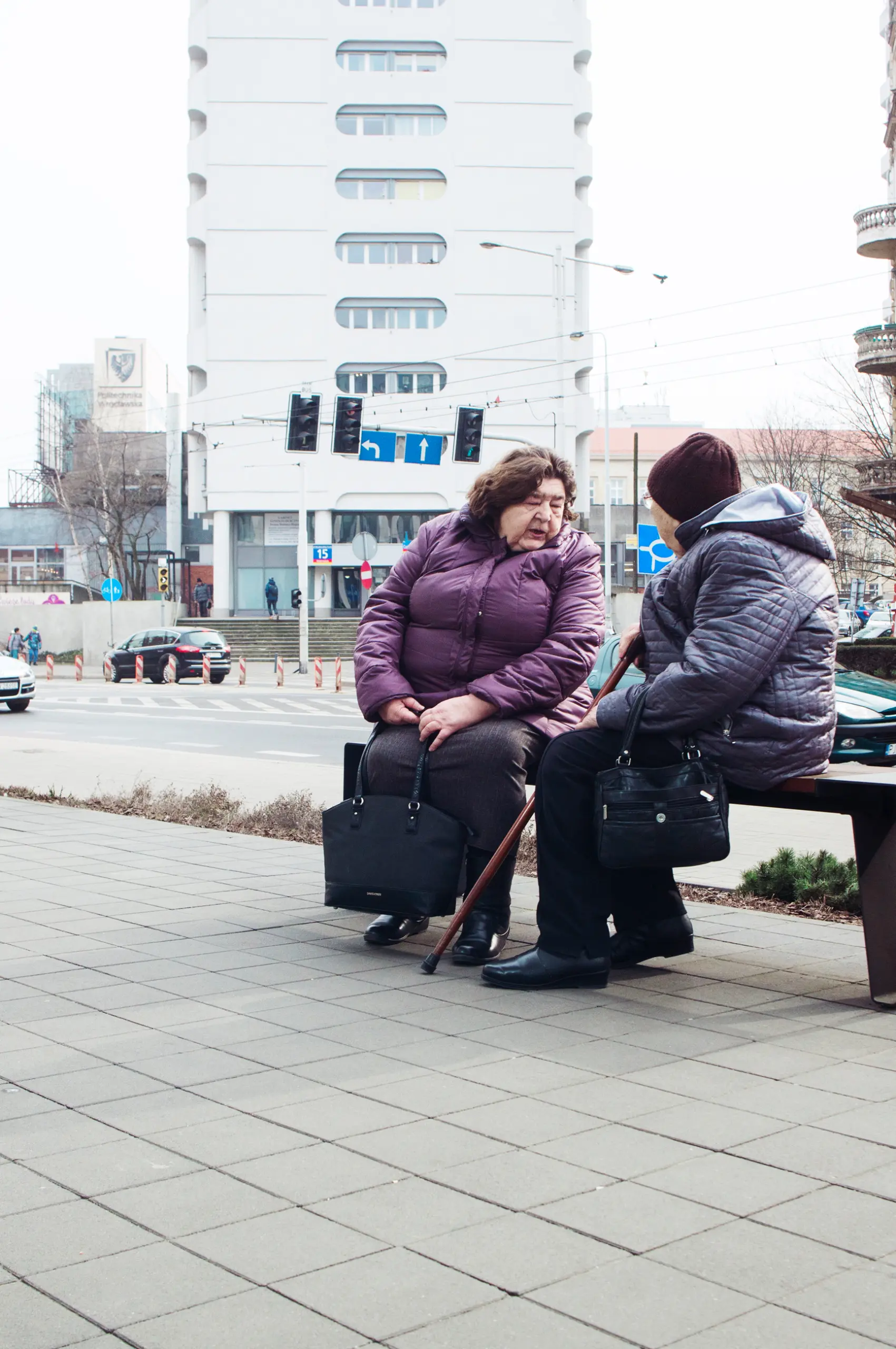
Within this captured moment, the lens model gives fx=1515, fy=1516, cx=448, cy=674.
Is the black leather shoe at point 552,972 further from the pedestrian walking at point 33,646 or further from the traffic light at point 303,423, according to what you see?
the pedestrian walking at point 33,646

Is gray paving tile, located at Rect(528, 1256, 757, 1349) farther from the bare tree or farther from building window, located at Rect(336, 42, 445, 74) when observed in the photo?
the bare tree

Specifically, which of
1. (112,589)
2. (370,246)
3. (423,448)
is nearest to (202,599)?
(112,589)

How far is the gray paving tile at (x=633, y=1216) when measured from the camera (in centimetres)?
283

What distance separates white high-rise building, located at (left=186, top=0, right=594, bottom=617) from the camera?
66.6 metres

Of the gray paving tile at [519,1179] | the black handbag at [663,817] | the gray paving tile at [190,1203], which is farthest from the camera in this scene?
the black handbag at [663,817]

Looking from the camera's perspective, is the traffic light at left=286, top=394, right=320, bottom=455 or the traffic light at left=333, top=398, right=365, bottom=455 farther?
the traffic light at left=333, top=398, right=365, bottom=455

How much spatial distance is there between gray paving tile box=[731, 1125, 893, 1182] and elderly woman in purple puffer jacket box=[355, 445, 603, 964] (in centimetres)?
202

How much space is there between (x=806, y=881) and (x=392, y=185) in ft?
216

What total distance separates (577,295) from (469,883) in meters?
66.3

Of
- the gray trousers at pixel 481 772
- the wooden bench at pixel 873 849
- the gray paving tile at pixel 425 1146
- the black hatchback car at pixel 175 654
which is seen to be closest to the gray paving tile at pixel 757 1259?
the gray paving tile at pixel 425 1146

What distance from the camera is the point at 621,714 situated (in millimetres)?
4727

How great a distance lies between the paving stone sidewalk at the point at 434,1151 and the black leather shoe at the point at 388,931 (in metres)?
0.10

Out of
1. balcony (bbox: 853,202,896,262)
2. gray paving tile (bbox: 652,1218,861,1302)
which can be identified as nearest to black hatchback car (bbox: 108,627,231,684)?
balcony (bbox: 853,202,896,262)

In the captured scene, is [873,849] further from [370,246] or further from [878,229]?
[370,246]
